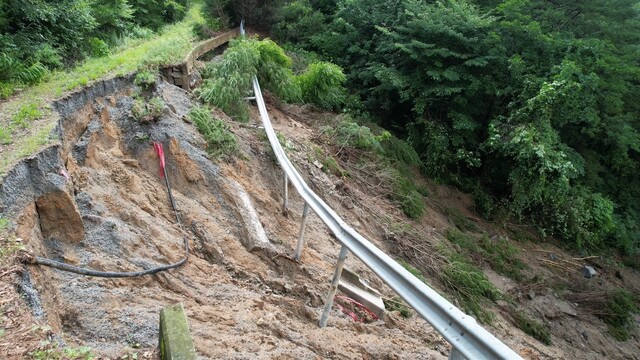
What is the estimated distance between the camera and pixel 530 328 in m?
9.14

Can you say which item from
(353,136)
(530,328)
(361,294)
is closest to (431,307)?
(361,294)

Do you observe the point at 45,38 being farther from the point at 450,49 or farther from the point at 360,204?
the point at 450,49

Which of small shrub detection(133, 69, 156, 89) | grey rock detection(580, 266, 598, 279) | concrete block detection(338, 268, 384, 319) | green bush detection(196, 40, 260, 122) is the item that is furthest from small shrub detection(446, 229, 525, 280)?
small shrub detection(133, 69, 156, 89)

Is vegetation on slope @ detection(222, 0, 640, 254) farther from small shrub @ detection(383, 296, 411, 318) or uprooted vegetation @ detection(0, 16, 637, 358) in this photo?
small shrub @ detection(383, 296, 411, 318)

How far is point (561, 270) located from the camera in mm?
12172

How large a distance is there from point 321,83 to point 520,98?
5.46 m

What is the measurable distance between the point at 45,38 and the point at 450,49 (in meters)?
10.5

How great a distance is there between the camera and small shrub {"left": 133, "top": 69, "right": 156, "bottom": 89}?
297 inches

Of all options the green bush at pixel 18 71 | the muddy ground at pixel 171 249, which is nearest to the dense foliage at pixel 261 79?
the muddy ground at pixel 171 249

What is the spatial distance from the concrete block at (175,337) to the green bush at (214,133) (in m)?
3.93

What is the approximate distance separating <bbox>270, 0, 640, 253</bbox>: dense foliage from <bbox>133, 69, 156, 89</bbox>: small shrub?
765 centimetres

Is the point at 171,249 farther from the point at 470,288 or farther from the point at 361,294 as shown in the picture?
the point at 470,288

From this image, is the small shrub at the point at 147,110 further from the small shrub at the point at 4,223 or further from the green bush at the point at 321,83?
the green bush at the point at 321,83

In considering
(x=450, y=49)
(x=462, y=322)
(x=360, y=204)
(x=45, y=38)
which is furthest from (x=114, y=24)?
(x=462, y=322)
